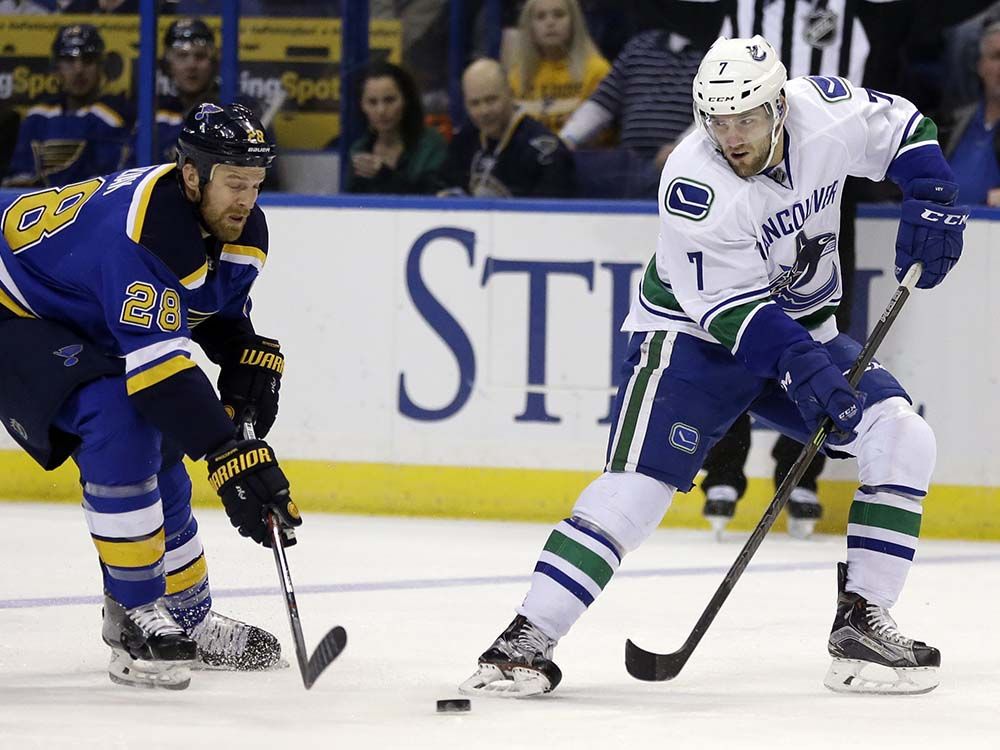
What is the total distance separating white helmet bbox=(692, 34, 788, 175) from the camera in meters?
3.22

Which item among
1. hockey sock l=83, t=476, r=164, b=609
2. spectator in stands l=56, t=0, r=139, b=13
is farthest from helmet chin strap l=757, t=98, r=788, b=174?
spectator in stands l=56, t=0, r=139, b=13

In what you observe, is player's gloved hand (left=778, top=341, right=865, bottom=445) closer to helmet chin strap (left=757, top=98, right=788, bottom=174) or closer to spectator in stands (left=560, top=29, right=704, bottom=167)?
helmet chin strap (left=757, top=98, right=788, bottom=174)

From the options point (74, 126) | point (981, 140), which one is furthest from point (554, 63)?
point (74, 126)

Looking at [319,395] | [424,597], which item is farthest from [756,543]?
[319,395]

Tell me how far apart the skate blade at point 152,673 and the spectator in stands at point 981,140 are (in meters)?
3.10

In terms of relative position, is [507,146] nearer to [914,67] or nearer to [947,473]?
[914,67]

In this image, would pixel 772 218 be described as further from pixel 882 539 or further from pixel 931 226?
pixel 882 539

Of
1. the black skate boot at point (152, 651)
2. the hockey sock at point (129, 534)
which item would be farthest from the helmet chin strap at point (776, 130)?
the black skate boot at point (152, 651)

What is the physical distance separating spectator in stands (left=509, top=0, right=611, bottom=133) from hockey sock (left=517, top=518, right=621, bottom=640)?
9.17 feet

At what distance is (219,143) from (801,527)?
268 cm

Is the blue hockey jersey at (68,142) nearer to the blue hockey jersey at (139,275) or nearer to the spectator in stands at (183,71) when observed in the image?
the spectator in stands at (183,71)

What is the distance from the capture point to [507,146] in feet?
19.3

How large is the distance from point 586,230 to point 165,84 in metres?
1.52

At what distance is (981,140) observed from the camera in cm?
557
